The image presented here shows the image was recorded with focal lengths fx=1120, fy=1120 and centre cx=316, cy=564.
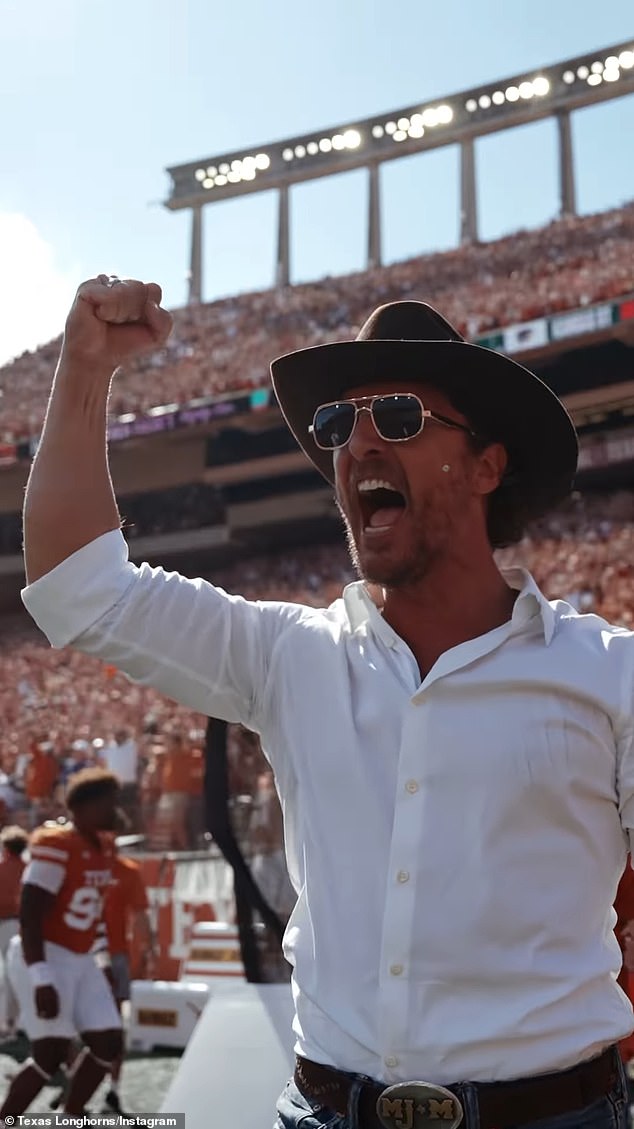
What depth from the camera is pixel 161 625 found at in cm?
163

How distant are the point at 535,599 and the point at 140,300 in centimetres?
74

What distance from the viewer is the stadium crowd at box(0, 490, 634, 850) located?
38.7 feet

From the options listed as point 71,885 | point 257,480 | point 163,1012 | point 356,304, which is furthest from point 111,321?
point 356,304

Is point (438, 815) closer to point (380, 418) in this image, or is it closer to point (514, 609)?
point (514, 609)

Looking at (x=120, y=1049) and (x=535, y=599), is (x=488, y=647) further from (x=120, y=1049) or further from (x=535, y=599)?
(x=120, y=1049)

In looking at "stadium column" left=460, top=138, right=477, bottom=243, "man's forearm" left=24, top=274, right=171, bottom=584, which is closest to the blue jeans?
"man's forearm" left=24, top=274, right=171, bottom=584

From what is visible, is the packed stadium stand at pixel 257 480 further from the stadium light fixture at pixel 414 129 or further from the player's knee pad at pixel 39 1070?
the player's knee pad at pixel 39 1070

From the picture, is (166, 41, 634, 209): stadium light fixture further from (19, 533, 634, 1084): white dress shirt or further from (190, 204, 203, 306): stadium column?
(19, 533, 634, 1084): white dress shirt

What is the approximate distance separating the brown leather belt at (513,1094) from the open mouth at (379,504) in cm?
77

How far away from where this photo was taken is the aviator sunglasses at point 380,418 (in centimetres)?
175

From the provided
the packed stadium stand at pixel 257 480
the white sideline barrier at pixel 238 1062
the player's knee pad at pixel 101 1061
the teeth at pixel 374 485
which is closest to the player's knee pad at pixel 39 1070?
the player's knee pad at pixel 101 1061

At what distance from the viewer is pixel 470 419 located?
1910 millimetres

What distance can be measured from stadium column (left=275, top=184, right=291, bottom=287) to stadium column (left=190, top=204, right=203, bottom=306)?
310 cm

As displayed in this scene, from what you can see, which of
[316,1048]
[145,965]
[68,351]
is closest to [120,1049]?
[145,965]
